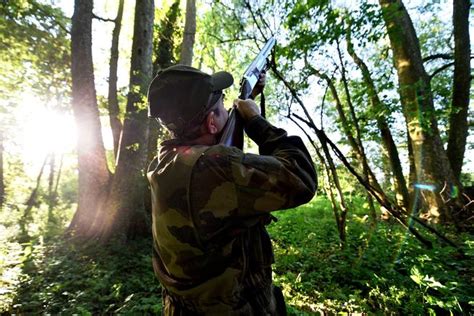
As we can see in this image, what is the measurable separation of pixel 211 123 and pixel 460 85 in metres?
9.48

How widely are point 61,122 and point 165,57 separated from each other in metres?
8.55

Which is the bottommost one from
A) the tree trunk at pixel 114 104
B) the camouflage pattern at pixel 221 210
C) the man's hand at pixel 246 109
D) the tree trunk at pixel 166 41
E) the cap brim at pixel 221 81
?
the camouflage pattern at pixel 221 210

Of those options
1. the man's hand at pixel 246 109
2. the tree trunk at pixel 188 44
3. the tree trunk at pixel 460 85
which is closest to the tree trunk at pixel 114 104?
the tree trunk at pixel 188 44

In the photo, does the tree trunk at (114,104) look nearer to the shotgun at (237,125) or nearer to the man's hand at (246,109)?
the shotgun at (237,125)

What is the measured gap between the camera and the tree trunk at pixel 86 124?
6883mm

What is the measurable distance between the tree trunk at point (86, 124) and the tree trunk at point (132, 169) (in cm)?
64

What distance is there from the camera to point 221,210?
121 cm

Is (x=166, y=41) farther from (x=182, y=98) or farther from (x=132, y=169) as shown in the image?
(x=182, y=98)

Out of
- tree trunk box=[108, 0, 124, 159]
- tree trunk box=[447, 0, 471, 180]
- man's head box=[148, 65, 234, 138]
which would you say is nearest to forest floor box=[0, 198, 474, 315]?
man's head box=[148, 65, 234, 138]

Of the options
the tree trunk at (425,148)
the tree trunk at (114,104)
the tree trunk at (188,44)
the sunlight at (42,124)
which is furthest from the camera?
the sunlight at (42,124)

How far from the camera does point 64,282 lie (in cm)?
476

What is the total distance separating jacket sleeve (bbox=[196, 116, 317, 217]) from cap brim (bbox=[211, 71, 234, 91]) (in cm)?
39

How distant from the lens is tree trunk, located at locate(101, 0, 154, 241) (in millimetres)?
6703

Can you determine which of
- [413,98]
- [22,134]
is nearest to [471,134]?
[413,98]
